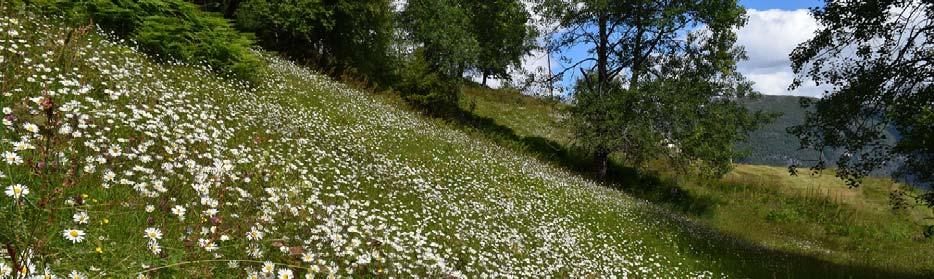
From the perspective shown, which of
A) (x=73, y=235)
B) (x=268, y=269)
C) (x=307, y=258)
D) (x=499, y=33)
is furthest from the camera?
(x=499, y=33)

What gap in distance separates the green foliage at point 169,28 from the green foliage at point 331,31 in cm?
1042

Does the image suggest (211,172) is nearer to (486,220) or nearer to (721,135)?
(486,220)

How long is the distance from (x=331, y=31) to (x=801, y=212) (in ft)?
92.9

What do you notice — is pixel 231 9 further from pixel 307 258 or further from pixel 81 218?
pixel 81 218

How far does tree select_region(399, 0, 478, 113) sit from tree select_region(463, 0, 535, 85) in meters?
2.09

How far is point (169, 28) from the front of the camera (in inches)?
486

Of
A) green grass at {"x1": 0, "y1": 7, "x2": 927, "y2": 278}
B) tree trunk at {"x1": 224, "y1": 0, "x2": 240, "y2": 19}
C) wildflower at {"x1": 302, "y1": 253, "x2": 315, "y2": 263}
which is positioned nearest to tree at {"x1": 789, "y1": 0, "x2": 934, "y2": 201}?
green grass at {"x1": 0, "y1": 7, "x2": 927, "y2": 278}

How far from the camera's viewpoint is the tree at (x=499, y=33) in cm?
3138

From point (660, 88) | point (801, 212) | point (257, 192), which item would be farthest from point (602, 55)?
point (257, 192)

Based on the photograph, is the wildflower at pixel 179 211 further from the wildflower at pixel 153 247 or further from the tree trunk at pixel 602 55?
the tree trunk at pixel 602 55

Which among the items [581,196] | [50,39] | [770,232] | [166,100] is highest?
[50,39]

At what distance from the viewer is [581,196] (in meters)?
16.8

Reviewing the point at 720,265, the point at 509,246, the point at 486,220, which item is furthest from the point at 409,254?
the point at 720,265

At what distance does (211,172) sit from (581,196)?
1273 centimetres
